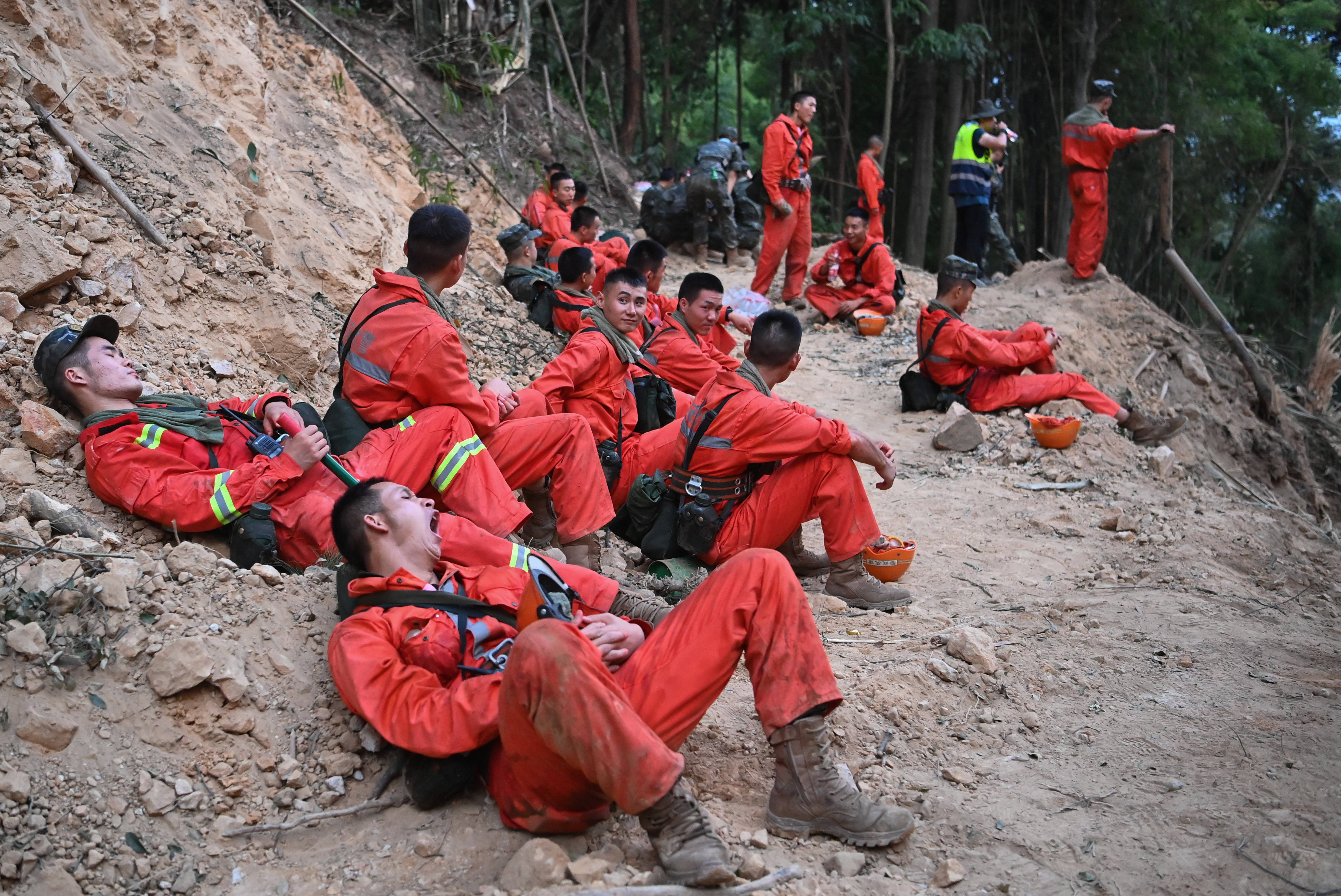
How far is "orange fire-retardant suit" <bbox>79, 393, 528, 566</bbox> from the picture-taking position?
3.47 metres

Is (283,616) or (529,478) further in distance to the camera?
(529,478)

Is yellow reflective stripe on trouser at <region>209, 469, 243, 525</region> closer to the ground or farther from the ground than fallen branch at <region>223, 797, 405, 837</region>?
farther from the ground

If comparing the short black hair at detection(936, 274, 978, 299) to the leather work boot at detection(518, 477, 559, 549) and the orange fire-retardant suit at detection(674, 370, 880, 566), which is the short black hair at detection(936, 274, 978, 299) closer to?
the orange fire-retardant suit at detection(674, 370, 880, 566)

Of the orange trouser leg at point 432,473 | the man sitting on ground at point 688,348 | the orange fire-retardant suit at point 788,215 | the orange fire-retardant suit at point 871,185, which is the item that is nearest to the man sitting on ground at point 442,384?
the orange trouser leg at point 432,473

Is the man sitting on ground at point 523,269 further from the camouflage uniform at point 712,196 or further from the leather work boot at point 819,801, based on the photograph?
the leather work boot at point 819,801

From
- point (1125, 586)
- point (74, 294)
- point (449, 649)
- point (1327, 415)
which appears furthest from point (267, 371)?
point (1327, 415)

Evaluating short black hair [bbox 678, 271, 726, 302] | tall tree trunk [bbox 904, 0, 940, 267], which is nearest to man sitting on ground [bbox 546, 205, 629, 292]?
short black hair [bbox 678, 271, 726, 302]

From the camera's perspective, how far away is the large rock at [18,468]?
335cm

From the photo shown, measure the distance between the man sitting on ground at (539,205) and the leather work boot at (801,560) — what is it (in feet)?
19.6

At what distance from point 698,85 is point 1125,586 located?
616 inches

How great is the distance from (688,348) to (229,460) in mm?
2942

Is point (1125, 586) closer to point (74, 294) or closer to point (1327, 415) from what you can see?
point (74, 294)

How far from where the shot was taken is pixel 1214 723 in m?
3.28

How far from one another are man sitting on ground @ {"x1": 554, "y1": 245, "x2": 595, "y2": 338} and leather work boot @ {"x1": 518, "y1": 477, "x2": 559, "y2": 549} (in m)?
3.03
